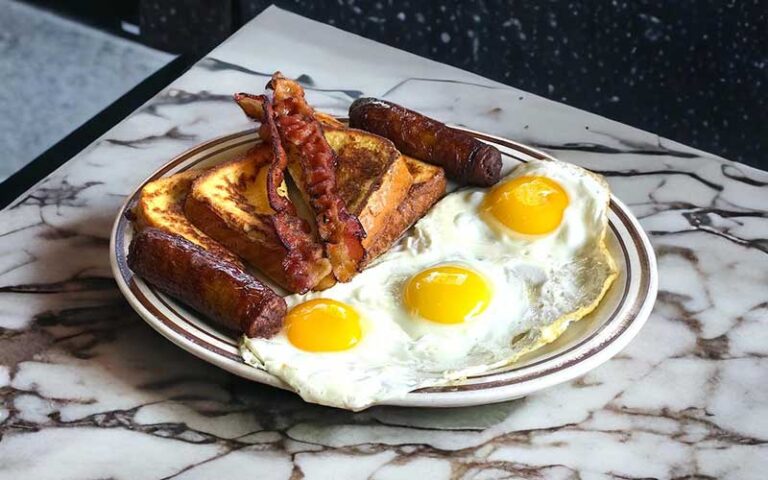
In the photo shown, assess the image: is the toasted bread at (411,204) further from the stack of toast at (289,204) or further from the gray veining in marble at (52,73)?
the gray veining in marble at (52,73)

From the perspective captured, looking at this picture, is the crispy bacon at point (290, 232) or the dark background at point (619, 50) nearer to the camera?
the crispy bacon at point (290, 232)

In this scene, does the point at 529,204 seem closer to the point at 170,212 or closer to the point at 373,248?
the point at 373,248

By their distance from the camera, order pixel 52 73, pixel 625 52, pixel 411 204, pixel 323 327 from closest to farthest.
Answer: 1. pixel 323 327
2. pixel 411 204
3. pixel 625 52
4. pixel 52 73

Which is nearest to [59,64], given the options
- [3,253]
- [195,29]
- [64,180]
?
[195,29]

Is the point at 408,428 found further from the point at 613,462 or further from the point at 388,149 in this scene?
the point at 388,149

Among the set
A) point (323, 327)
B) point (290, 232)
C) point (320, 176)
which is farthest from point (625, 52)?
point (323, 327)

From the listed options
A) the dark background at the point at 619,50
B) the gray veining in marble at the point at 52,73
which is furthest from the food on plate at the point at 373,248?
the gray veining in marble at the point at 52,73

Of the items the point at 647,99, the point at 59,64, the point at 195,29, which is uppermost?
the point at 647,99
